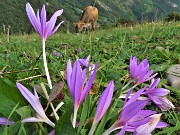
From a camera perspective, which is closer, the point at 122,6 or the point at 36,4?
the point at 36,4

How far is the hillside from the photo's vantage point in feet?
116

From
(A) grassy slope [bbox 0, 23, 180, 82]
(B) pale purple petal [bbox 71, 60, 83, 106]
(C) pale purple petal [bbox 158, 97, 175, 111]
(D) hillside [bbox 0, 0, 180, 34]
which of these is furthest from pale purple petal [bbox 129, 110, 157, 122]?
(D) hillside [bbox 0, 0, 180, 34]

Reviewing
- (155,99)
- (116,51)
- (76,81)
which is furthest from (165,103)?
(116,51)

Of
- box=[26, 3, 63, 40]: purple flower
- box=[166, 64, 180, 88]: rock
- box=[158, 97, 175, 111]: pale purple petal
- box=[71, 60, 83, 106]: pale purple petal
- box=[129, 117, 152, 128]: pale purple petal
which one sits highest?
box=[26, 3, 63, 40]: purple flower

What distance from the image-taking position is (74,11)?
11494 cm

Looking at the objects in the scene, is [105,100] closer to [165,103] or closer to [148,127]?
[148,127]

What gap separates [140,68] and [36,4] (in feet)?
319

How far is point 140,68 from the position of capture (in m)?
1.30

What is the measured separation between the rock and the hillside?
60 cm

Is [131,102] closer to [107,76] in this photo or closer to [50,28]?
[50,28]

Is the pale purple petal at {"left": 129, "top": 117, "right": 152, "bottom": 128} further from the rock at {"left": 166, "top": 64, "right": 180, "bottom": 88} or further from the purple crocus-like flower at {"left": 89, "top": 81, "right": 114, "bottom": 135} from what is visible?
the rock at {"left": 166, "top": 64, "right": 180, "bottom": 88}

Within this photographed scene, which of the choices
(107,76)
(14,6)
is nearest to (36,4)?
(14,6)

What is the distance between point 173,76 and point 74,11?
11417cm

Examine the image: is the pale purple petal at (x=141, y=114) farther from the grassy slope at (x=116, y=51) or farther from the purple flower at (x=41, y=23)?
the grassy slope at (x=116, y=51)
